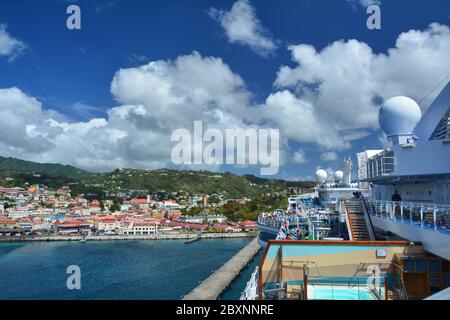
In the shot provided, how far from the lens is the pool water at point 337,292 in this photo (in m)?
5.28

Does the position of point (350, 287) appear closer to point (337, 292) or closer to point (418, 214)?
point (337, 292)

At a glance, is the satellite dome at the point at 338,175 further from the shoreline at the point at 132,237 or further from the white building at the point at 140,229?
the white building at the point at 140,229

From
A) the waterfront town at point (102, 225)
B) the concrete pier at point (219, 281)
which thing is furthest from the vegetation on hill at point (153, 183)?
the concrete pier at point (219, 281)

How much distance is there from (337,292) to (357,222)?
13.6 ft

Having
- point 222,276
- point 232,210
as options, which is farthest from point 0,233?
point 222,276

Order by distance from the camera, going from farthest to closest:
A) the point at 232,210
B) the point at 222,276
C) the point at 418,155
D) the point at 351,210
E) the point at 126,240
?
the point at 232,210 < the point at 126,240 < the point at 222,276 < the point at 351,210 < the point at 418,155

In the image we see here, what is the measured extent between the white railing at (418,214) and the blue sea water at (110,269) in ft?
44.5

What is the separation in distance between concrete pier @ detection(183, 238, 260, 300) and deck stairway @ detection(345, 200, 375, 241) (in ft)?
31.9

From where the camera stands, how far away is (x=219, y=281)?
20.5 metres

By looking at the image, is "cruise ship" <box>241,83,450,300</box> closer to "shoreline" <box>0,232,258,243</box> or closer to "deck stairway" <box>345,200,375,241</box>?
"deck stairway" <box>345,200,375,241</box>

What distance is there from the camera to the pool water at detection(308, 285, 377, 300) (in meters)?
5.28
